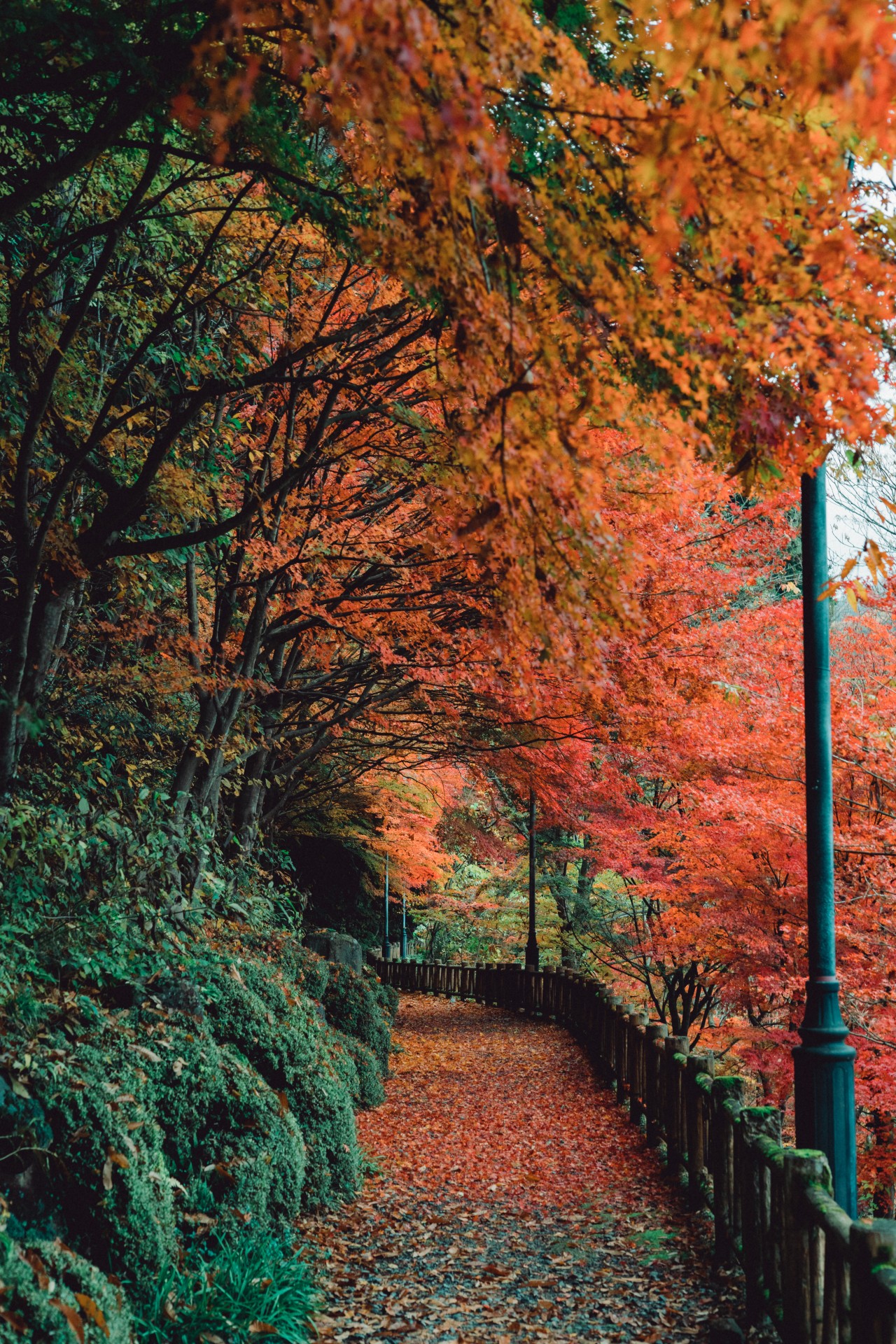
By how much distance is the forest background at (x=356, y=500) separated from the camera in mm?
2857

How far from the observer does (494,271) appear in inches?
134

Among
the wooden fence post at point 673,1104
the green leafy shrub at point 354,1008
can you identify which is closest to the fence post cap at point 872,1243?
the wooden fence post at point 673,1104

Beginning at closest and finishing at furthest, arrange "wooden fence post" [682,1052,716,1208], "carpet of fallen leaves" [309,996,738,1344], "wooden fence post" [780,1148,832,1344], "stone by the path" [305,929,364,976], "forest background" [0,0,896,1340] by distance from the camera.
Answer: "forest background" [0,0,896,1340]
"wooden fence post" [780,1148,832,1344]
"carpet of fallen leaves" [309,996,738,1344]
"wooden fence post" [682,1052,716,1208]
"stone by the path" [305,929,364,976]

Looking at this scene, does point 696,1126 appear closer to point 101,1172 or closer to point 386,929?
point 101,1172

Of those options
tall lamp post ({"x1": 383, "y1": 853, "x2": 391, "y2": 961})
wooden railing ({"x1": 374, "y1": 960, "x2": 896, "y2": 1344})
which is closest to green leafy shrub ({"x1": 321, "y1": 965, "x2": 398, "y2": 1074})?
wooden railing ({"x1": 374, "y1": 960, "x2": 896, "y2": 1344})

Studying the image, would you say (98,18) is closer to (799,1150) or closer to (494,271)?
(494,271)

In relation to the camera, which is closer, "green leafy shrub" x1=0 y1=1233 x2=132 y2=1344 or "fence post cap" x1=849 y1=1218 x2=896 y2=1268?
"green leafy shrub" x1=0 y1=1233 x2=132 y2=1344

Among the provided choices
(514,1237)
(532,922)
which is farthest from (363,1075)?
(532,922)

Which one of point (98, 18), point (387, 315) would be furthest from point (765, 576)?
point (98, 18)

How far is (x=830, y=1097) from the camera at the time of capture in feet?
16.0

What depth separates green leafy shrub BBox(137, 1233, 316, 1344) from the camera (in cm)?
409

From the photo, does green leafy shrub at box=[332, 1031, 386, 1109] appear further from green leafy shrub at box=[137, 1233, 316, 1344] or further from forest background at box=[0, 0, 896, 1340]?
green leafy shrub at box=[137, 1233, 316, 1344]

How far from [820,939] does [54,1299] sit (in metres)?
3.94

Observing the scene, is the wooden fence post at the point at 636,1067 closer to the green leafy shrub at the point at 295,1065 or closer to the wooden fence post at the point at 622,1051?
the wooden fence post at the point at 622,1051
